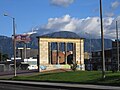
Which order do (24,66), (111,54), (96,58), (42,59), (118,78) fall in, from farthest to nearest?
(96,58), (111,54), (24,66), (42,59), (118,78)

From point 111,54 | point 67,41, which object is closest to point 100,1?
point 67,41

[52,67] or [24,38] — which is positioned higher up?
[24,38]

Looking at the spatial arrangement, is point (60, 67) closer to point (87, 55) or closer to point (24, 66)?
point (24, 66)

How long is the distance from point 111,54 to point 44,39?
7495 cm

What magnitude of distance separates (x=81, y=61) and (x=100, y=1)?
173ft

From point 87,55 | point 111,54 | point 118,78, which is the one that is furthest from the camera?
point 87,55

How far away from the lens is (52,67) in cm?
8525

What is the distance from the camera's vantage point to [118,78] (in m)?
35.8

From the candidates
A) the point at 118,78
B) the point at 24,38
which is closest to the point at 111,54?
the point at 24,38

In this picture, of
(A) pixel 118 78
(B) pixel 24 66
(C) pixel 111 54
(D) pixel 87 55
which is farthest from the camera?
(D) pixel 87 55

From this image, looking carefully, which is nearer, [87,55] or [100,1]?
[100,1]

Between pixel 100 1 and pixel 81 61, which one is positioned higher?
pixel 100 1

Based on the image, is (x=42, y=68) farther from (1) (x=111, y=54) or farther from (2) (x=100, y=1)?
(1) (x=111, y=54)

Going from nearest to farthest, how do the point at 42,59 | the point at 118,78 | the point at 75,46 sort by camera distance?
1. the point at 118,78
2. the point at 42,59
3. the point at 75,46
